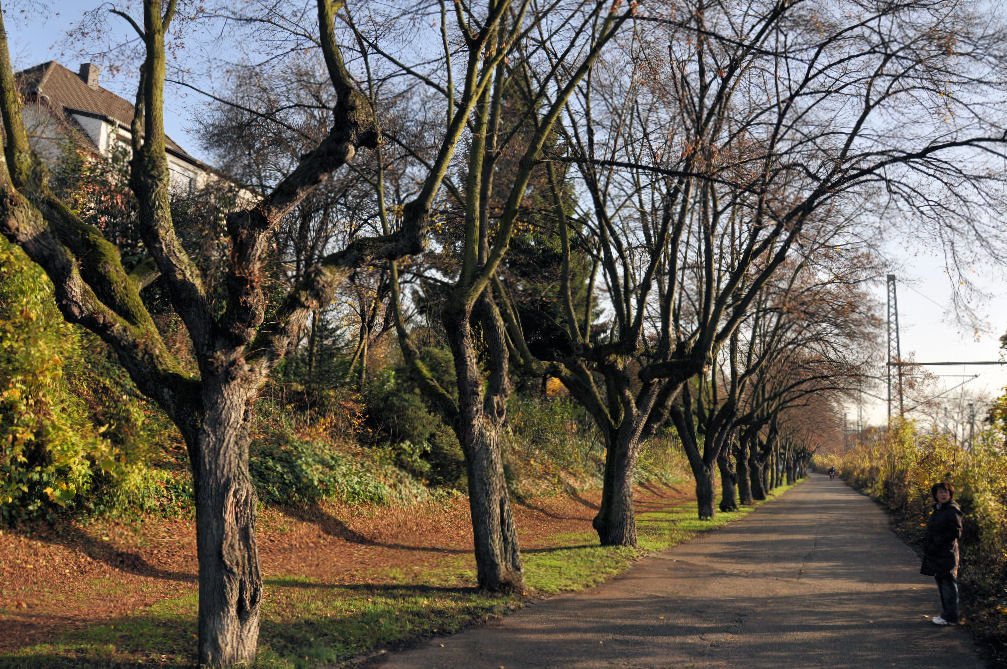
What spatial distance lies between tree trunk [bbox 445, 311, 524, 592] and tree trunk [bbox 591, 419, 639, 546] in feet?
16.3

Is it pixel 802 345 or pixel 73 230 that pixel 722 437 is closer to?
pixel 802 345

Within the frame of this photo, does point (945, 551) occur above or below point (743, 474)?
above

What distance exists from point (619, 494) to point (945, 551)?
6.62 metres

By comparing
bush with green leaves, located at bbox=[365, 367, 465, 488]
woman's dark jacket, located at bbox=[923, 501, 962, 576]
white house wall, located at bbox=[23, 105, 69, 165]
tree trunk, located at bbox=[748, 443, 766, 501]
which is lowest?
tree trunk, located at bbox=[748, 443, 766, 501]

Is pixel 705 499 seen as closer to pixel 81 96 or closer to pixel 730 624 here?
pixel 730 624

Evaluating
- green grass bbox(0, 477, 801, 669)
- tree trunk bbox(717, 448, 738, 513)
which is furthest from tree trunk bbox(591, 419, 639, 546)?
tree trunk bbox(717, 448, 738, 513)

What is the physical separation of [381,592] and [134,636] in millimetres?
3413

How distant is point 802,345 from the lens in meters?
28.4

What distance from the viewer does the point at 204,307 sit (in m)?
6.63

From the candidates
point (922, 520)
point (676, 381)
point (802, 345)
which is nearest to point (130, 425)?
point (676, 381)

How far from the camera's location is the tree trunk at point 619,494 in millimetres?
15219

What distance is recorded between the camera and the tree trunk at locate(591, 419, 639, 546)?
1522cm

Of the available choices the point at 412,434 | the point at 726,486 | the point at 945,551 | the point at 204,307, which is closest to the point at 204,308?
the point at 204,307

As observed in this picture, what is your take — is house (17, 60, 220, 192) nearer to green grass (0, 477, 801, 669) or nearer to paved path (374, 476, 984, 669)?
green grass (0, 477, 801, 669)
